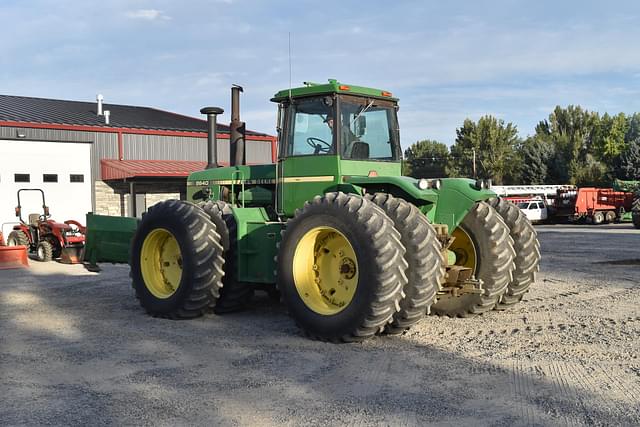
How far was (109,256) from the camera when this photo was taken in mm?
9828

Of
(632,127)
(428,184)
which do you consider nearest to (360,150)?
(428,184)

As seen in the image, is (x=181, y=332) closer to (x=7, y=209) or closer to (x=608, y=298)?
(x=608, y=298)

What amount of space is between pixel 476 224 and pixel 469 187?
0.52 meters

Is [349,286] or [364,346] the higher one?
[349,286]

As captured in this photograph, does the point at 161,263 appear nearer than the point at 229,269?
No

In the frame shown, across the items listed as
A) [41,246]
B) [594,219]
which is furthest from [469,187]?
[594,219]

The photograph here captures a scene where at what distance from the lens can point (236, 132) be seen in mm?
9555

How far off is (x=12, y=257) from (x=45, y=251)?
1.73 m

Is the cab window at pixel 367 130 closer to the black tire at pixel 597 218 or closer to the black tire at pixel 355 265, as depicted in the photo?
the black tire at pixel 355 265

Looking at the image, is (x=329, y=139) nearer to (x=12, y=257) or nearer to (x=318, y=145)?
Answer: (x=318, y=145)

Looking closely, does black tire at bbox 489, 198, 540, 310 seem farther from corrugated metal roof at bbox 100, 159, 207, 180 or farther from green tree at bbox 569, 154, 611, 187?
green tree at bbox 569, 154, 611, 187

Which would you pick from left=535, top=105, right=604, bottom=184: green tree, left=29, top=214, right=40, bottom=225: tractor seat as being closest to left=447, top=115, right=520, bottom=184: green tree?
left=535, top=105, right=604, bottom=184: green tree

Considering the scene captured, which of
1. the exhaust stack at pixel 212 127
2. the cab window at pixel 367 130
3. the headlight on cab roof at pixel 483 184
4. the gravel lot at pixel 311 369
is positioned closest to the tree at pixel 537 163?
the gravel lot at pixel 311 369

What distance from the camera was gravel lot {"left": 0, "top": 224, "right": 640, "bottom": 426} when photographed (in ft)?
15.4
